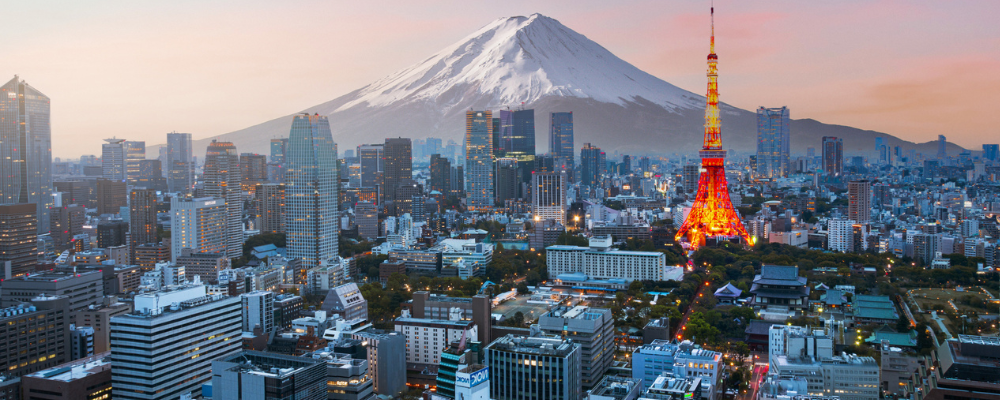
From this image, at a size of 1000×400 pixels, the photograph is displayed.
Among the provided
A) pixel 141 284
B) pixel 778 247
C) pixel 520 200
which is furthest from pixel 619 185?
pixel 141 284

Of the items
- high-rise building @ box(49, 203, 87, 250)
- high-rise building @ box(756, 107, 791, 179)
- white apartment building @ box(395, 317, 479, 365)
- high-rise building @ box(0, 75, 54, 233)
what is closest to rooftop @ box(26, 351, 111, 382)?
white apartment building @ box(395, 317, 479, 365)

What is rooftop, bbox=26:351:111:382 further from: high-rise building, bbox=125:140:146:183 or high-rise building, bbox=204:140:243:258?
high-rise building, bbox=125:140:146:183

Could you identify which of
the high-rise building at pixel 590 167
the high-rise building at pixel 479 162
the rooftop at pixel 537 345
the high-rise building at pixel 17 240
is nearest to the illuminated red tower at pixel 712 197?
the rooftop at pixel 537 345

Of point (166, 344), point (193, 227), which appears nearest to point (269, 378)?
point (166, 344)

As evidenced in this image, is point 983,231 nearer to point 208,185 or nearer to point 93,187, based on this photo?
point 208,185

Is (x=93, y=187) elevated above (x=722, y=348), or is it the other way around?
(x=93, y=187)
